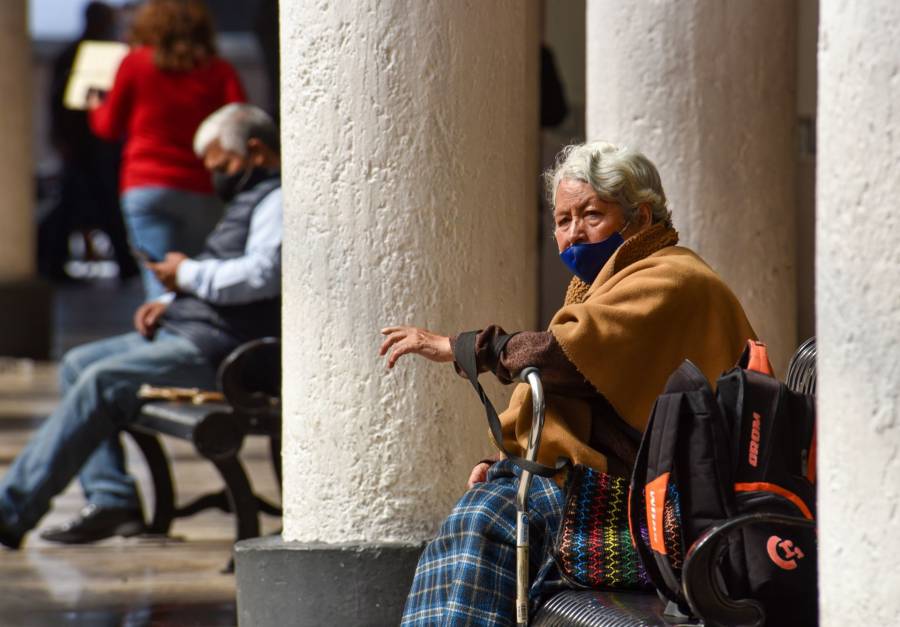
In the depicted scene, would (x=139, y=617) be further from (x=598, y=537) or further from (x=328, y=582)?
(x=598, y=537)

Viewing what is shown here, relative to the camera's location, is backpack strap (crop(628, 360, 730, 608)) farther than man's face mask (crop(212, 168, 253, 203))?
No

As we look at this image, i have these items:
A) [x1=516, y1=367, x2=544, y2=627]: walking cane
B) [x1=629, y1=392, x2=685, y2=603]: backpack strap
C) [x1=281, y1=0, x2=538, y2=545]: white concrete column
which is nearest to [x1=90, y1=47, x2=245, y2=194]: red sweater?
[x1=281, y1=0, x2=538, y2=545]: white concrete column

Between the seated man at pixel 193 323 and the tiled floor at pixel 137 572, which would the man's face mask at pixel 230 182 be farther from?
the tiled floor at pixel 137 572

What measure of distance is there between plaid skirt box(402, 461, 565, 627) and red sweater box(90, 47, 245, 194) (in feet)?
16.6

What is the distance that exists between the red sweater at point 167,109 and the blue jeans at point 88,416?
2.46m

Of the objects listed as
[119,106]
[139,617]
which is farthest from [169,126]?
[139,617]

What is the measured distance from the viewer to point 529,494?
3.96 meters

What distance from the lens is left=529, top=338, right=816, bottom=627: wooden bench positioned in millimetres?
3211

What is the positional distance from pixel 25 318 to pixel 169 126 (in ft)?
17.0

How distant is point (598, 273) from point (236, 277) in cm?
227

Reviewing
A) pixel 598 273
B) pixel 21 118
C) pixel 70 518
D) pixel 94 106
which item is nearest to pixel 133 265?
pixel 21 118

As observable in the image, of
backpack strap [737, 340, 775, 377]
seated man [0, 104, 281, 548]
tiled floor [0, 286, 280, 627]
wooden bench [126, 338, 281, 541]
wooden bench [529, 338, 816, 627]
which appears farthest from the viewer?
seated man [0, 104, 281, 548]

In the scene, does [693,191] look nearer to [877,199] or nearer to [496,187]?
[496,187]

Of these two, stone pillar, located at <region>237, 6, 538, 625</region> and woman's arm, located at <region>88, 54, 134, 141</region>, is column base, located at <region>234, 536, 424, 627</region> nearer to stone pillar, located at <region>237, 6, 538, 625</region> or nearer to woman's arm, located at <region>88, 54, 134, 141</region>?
stone pillar, located at <region>237, 6, 538, 625</region>
